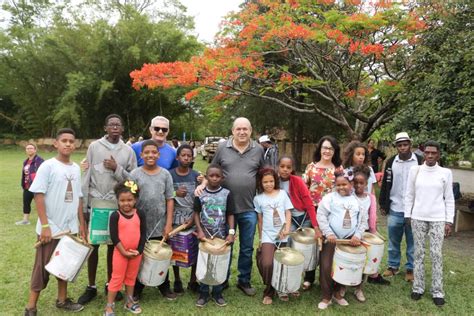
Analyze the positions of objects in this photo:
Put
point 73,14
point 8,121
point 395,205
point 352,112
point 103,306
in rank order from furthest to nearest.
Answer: point 8,121, point 73,14, point 352,112, point 395,205, point 103,306

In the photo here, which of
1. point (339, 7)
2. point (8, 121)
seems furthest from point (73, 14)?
point (339, 7)

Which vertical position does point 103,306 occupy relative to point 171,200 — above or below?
below

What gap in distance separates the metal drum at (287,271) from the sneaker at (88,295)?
182 cm

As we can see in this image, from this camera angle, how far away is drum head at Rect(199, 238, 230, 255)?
3.57 m

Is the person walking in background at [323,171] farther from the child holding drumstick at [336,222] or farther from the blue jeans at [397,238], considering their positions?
the blue jeans at [397,238]

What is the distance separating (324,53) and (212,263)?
26.4ft

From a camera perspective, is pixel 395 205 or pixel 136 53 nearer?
pixel 395 205

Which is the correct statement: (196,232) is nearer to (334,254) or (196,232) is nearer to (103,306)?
(103,306)

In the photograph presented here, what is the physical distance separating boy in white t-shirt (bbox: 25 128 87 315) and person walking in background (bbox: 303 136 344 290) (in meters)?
2.38

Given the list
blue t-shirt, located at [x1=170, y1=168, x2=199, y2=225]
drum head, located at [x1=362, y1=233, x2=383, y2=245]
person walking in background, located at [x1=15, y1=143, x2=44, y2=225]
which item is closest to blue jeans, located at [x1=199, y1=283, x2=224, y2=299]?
blue t-shirt, located at [x1=170, y1=168, x2=199, y2=225]

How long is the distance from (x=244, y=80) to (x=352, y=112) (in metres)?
3.64

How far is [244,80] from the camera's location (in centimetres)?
1204

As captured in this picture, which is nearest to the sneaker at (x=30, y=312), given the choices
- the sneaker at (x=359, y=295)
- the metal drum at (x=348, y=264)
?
the metal drum at (x=348, y=264)

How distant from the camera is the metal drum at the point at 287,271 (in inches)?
139
